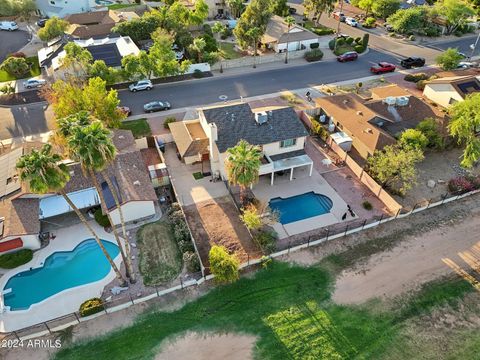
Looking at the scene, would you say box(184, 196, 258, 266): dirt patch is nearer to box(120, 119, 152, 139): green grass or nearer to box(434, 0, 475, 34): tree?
box(120, 119, 152, 139): green grass

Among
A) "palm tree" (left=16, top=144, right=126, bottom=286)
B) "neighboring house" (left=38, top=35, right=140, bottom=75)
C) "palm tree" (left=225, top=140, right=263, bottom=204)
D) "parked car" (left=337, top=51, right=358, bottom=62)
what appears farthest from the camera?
"parked car" (left=337, top=51, right=358, bottom=62)

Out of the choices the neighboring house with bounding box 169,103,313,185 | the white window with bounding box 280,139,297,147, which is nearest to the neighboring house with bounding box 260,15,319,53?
the neighboring house with bounding box 169,103,313,185

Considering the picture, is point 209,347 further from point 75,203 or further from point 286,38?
point 286,38

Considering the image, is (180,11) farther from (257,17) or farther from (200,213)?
(200,213)

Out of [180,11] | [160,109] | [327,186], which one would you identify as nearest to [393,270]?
[327,186]

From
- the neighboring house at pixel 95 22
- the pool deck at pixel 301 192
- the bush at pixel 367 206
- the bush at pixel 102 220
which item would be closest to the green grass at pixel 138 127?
the bush at pixel 102 220

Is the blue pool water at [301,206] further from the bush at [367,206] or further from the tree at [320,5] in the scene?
the tree at [320,5]

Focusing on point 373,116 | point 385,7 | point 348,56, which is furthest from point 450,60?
point 373,116
